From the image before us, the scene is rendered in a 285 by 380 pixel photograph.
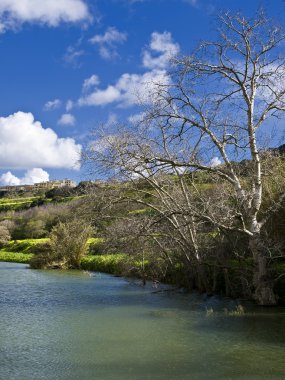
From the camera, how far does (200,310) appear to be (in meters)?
19.2

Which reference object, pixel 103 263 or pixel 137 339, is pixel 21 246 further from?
pixel 137 339

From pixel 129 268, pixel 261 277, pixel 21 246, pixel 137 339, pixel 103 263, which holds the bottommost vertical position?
pixel 137 339

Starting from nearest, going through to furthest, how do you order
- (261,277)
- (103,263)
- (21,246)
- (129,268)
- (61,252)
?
(261,277) → (129,268) → (103,263) → (61,252) → (21,246)

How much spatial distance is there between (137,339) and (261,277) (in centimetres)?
672

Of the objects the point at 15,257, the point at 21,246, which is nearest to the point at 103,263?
the point at 15,257

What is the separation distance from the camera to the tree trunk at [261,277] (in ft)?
60.7

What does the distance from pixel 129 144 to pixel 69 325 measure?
7912 millimetres

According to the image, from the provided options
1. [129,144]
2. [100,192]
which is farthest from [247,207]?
[100,192]

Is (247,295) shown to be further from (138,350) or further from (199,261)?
(138,350)

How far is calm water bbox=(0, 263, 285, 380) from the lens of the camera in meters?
10.8

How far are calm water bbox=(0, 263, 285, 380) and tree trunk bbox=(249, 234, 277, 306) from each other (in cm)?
81

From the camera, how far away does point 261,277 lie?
61.1 ft

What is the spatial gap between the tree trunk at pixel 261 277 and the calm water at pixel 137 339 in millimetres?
809

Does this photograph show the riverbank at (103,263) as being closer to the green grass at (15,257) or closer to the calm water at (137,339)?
the green grass at (15,257)
